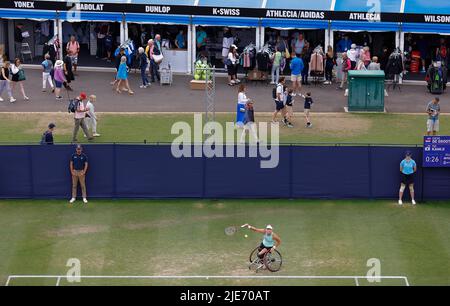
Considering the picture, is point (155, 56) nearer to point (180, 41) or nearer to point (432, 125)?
point (180, 41)

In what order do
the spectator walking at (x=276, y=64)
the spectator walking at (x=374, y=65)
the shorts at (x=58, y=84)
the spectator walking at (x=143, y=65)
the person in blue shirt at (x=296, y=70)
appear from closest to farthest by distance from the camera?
the shorts at (x=58, y=84) → the spectator walking at (x=374, y=65) → the person in blue shirt at (x=296, y=70) → the spectator walking at (x=143, y=65) → the spectator walking at (x=276, y=64)

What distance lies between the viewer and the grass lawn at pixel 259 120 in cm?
3828

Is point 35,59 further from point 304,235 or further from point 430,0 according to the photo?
point 304,235

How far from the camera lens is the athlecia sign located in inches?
1777

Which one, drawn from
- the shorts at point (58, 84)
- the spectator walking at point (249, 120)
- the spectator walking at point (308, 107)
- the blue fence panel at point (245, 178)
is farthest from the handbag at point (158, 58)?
the blue fence panel at point (245, 178)

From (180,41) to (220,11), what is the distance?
102 inches

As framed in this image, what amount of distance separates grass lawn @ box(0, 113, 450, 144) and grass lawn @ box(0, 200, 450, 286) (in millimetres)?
4102

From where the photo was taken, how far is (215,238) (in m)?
31.6

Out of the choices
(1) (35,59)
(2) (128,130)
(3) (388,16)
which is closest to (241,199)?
(2) (128,130)

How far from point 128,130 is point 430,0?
14705 millimetres

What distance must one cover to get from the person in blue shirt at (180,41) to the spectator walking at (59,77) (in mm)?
6554

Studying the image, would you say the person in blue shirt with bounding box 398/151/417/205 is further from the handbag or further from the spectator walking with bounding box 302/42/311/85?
the handbag

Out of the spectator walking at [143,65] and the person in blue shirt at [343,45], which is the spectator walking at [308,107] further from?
the spectator walking at [143,65]

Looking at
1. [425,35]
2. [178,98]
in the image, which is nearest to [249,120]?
[178,98]
